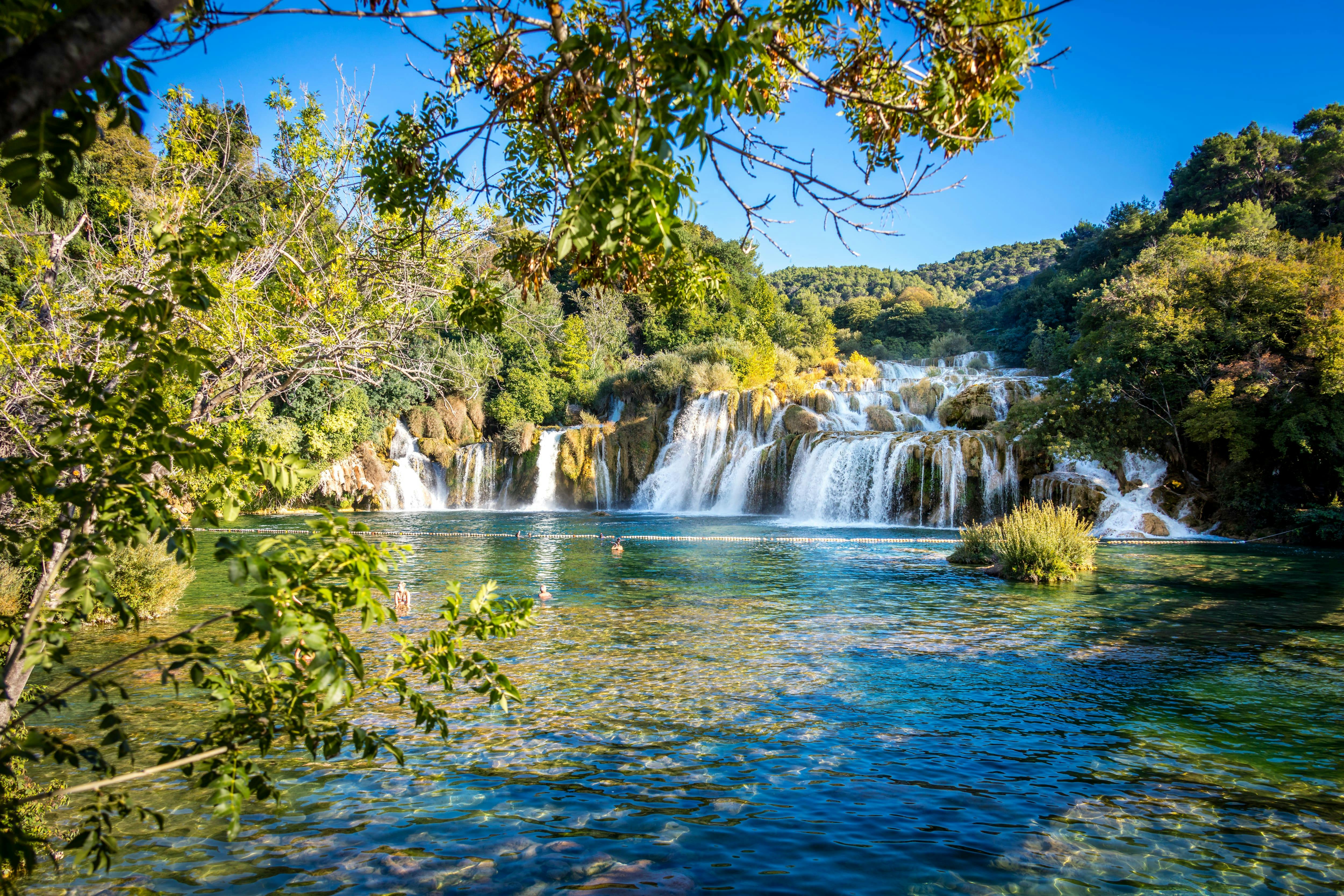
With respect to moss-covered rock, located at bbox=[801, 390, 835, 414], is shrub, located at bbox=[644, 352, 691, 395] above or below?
above

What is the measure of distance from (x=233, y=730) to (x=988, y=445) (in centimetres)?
2307

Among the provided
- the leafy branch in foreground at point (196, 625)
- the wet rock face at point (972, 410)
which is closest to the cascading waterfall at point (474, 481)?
the wet rock face at point (972, 410)

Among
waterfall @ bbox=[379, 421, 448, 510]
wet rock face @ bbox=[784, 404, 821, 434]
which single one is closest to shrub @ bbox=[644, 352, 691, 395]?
wet rock face @ bbox=[784, 404, 821, 434]

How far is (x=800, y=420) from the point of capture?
2948cm

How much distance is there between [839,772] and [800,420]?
24916mm

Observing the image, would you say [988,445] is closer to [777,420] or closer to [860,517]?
[860,517]

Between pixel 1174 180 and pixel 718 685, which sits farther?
pixel 1174 180

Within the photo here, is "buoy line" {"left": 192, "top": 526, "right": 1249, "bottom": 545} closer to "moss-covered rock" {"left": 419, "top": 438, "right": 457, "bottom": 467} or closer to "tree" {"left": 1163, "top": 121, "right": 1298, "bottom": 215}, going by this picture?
"moss-covered rock" {"left": 419, "top": 438, "right": 457, "bottom": 467}

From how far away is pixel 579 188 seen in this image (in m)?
2.02

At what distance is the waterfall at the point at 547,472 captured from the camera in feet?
115

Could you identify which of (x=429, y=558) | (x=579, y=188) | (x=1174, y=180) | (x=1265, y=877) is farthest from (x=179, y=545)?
(x=1174, y=180)

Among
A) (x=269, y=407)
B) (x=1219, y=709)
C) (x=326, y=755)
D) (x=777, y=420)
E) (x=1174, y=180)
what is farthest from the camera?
(x=1174, y=180)

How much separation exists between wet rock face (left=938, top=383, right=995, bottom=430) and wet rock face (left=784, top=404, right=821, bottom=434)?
487 centimetres

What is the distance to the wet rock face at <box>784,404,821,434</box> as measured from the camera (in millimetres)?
29188
